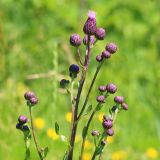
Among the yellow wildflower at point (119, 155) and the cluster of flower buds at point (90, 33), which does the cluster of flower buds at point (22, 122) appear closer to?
the cluster of flower buds at point (90, 33)

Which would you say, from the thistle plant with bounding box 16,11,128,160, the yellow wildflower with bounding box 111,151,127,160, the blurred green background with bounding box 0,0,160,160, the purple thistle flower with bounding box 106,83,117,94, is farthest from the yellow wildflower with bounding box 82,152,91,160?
the purple thistle flower with bounding box 106,83,117,94

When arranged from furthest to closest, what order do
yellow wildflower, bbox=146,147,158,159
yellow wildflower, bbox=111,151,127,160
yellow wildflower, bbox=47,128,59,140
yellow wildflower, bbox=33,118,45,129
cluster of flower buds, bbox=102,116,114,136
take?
1. yellow wildflower, bbox=33,118,45,129
2. yellow wildflower, bbox=146,147,158,159
3. yellow wildflower, bbox=111,151,127,160
4. yellow wildflower, bbox=47,128,59,140
5. cluster of flower buds, bbox=102,116,114,136

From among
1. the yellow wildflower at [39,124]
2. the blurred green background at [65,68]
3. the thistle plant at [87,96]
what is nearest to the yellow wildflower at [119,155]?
the blurred green background at [65,68]

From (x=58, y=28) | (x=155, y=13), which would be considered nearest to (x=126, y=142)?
(x=58, y=28)

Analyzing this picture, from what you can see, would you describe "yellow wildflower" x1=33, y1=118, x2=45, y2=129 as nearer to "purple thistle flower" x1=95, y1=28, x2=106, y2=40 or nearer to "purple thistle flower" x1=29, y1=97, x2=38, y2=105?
"purple thistle flower" x1=29, y1=97, x2=38, y2=105

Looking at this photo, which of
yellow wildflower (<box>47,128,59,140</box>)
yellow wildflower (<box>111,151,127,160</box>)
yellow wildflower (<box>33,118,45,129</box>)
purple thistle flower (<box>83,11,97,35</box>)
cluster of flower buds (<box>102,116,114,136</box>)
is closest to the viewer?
purple thistle flower (<box>83,11,97,35</box>)

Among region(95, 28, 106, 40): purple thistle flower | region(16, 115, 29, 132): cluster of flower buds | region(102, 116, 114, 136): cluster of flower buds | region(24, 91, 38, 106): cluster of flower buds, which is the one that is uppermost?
region(95, 28, 106, 40): purple thistle flower

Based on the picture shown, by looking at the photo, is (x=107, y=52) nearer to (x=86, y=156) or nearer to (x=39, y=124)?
(x=86, y=156)

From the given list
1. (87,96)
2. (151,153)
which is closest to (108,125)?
(87,96)

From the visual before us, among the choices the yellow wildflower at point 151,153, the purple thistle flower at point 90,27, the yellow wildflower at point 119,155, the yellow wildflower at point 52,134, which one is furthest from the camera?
the yellow wildflower at point 151,153
